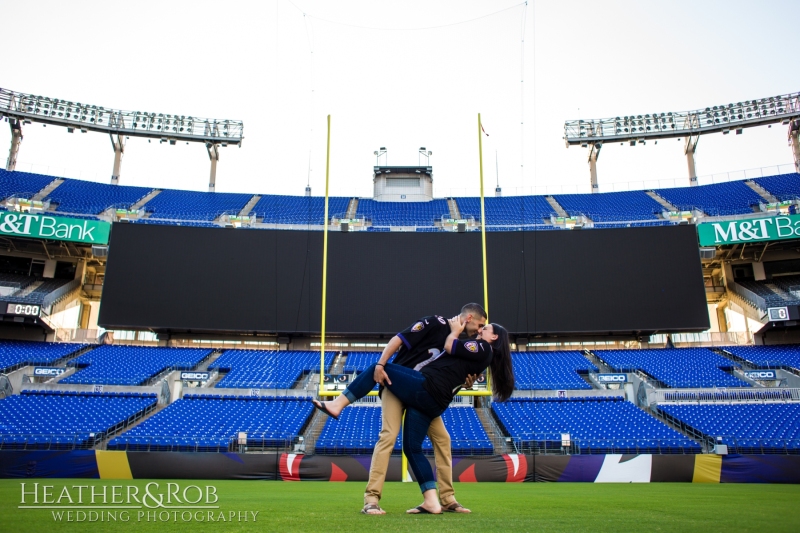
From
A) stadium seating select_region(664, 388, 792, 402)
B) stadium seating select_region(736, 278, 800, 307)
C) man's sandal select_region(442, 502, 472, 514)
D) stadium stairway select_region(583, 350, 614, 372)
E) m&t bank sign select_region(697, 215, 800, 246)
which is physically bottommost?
stadium seating select_region(664, 388, 792, 402)

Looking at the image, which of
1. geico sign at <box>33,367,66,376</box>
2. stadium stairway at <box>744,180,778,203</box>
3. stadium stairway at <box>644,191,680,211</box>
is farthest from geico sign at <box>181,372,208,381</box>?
stadium stairway at <box>744,180,778,203</box>

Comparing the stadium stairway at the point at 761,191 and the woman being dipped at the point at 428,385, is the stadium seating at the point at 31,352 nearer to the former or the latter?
the woman being dipped at the point at 428,385

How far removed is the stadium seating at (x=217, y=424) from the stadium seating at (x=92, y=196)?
422 inches

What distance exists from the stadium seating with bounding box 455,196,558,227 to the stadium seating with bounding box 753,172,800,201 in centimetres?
912

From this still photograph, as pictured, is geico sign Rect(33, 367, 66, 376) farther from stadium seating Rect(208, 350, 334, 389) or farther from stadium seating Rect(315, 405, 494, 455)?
stadium seating Rect(315, 405, 494, 455)

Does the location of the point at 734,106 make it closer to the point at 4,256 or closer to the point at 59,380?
the point at 59,380

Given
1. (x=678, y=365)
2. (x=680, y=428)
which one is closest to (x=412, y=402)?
Answer: (x=680, y=428)

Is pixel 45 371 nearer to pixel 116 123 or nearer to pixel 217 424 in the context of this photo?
pixel 217 424

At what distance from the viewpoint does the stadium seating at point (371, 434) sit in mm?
12594

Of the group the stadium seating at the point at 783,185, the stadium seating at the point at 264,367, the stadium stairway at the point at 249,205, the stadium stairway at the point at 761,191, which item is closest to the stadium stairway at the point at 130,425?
the stadium seating at the point at 264,367

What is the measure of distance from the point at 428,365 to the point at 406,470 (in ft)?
23.8

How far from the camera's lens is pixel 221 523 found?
9.56 ft

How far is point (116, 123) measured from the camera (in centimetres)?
2605

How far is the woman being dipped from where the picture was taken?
339 cm
